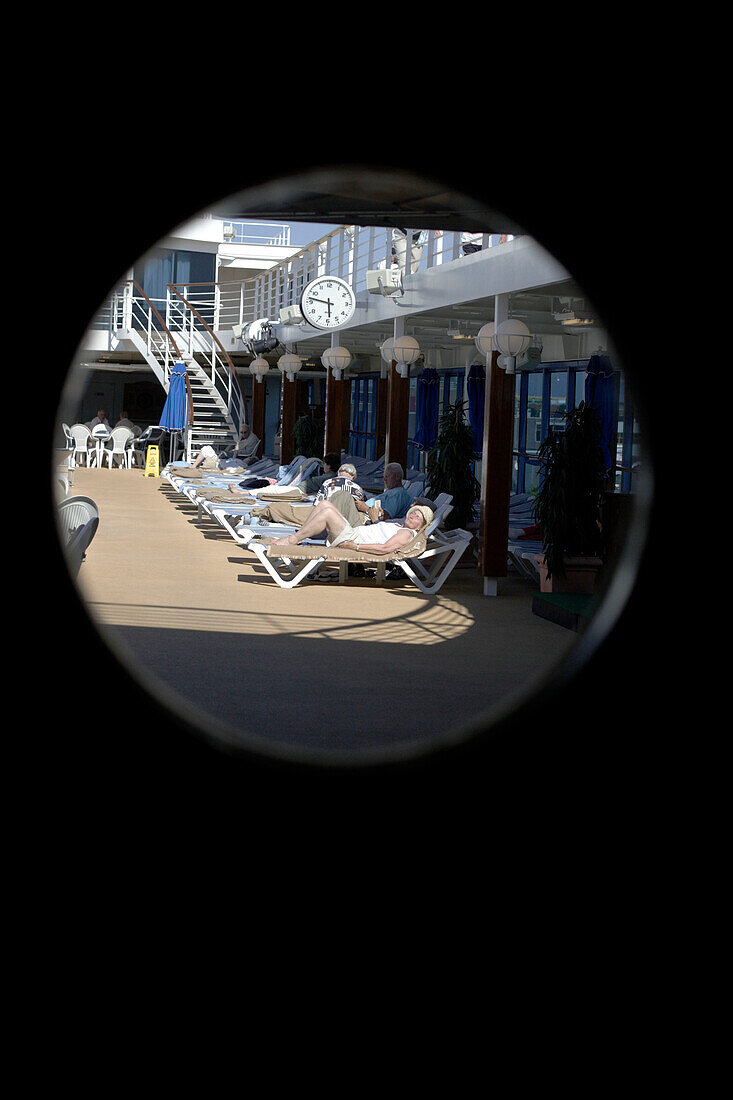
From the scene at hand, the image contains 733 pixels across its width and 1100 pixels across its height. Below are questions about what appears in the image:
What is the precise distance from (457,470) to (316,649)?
177 inches

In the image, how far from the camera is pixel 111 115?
2.27m

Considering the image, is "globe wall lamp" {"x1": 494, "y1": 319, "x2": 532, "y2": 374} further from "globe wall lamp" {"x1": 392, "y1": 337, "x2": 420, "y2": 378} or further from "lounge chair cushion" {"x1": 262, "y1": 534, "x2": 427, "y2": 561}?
"globe wall lamp" {"x1": 392, "y1": 337, "x2": 420, "y2": 378}

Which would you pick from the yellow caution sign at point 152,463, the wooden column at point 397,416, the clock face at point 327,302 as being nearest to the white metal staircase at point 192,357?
the yellow caution sign at point 152,463

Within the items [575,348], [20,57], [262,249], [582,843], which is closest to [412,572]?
[575,348]

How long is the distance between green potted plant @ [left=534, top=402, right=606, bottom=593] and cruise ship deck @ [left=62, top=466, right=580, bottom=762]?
51 cm

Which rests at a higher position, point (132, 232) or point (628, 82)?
point (628, 82)

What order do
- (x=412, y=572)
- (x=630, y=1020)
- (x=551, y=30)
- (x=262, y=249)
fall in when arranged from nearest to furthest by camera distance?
(x=551, y=30) → (x=630, y=1020) → (x=412, y=572) → (x=262, y=249)

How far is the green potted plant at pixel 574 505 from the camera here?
876 centimetres

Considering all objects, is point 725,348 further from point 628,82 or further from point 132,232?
point 132,232

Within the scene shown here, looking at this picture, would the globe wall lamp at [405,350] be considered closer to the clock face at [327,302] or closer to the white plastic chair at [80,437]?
the clock face at [327,302]

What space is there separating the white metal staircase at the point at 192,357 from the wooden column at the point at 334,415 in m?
7.18

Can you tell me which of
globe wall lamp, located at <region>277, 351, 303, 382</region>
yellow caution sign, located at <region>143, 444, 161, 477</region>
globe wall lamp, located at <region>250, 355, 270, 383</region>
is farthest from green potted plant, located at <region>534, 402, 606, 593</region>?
yellow caution sign, located at <region>143, 444, 161, 477</region>

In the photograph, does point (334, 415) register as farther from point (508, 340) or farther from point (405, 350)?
point (508, 340)

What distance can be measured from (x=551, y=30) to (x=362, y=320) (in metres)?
12.2
